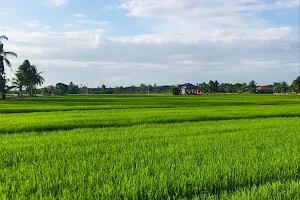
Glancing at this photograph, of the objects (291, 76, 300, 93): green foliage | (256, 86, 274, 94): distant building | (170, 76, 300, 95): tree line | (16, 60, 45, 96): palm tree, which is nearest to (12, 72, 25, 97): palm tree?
(16, 60, 45, 96): palm tree

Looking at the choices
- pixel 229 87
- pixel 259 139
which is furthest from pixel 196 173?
pixel 229 87

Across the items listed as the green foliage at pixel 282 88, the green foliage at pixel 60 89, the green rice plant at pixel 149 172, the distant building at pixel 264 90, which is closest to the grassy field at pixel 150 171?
the green rice plant at pixel 149 172

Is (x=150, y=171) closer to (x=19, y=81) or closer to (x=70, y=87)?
(x=19, y=81)

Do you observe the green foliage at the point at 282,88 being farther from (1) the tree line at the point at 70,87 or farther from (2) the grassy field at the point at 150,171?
(2) the grassy field at the point at 150,171

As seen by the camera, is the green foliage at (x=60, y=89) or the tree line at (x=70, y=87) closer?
the tree line at (x=70, y=87)

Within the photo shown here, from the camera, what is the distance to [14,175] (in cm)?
450

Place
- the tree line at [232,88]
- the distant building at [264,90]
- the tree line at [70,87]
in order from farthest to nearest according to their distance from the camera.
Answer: the distant building at [264,90] → the tree line at [232,88] → the tree line at [70,87]

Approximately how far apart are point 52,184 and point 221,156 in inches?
116

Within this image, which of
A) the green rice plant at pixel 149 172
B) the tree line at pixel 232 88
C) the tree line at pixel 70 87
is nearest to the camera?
the green rice plant at pixel 149 172

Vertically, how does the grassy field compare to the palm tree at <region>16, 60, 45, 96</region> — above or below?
below

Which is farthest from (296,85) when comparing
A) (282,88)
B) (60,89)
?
(60,89)

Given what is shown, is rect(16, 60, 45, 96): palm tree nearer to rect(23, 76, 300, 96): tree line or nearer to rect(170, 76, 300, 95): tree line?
rect(23, 76, 300, 96): tree line

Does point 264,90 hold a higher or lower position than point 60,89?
lower

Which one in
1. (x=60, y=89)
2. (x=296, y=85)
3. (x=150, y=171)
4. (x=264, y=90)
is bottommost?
(x=150, y=171)
